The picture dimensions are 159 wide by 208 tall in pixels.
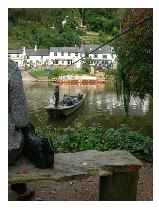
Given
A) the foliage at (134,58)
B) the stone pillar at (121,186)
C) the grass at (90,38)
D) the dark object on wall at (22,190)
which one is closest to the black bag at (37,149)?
the dark object on wall at (22,190)

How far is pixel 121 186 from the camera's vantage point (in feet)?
14.9

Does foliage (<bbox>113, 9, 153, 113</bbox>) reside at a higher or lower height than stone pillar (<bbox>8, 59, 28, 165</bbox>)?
higher

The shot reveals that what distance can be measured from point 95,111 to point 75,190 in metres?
13.6

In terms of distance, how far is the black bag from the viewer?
412 cm

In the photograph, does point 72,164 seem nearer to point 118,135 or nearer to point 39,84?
point 118,135

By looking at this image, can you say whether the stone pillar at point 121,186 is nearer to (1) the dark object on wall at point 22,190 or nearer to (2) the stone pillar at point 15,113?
(1) the dark object on wall at point 22,190

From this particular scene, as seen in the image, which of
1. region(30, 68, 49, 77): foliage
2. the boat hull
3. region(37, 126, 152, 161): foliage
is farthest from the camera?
region(30, 68, 49, 77): foliage

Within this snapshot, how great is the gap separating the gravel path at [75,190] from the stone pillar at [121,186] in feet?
1.81

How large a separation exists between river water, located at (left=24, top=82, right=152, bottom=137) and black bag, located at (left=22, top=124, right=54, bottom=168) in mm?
5565

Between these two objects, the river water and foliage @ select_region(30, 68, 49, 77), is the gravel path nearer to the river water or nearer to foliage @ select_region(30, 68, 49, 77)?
the river water

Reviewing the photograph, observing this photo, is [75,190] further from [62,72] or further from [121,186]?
[62,72]

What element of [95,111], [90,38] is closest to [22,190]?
[95,111]

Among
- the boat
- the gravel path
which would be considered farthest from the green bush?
the gravel path
